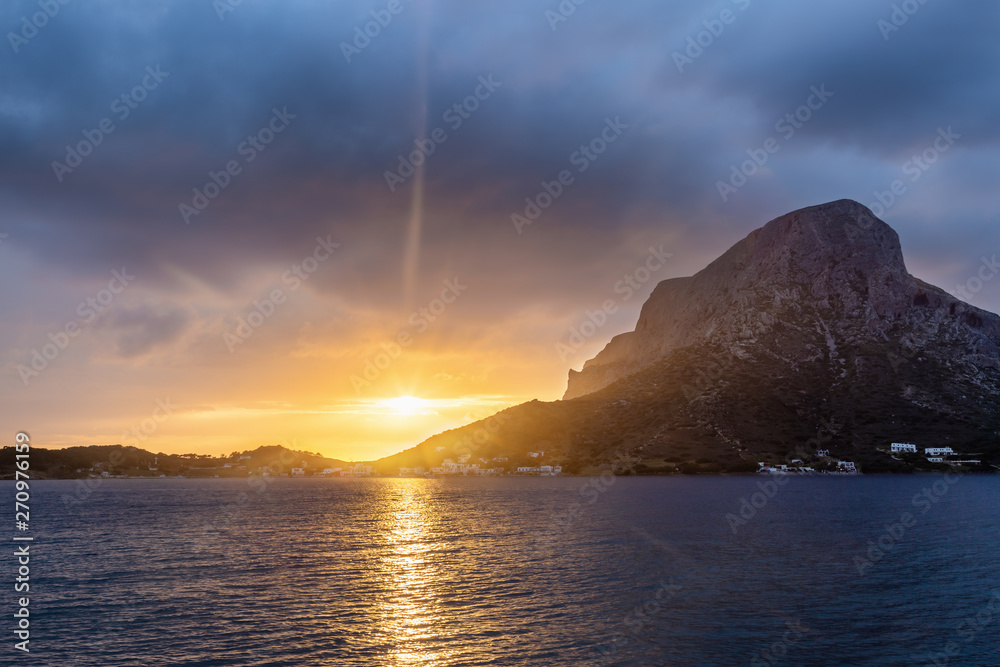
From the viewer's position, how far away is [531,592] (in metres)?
62.0

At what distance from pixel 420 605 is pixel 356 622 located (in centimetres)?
739

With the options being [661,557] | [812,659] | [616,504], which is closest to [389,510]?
[616,504]

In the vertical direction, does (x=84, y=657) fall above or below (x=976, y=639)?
above

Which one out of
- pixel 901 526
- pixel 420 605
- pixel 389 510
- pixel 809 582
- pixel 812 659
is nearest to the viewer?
pixel 812 659

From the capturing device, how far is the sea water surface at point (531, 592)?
4472 centimetres

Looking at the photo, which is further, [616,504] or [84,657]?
[616,504]

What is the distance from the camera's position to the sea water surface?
147 ft

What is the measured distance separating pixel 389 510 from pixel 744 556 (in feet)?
354

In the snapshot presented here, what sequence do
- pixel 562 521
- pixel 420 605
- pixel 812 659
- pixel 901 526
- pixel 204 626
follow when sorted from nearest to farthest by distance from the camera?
pixel 812 659 → pixel 204 626 → pixel 420 605 → pixel 901 526 → pixel 562 521

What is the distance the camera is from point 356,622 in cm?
5281

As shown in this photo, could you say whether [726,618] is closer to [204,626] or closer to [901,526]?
[204,626]

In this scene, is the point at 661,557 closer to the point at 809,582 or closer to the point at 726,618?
the point at 809,582

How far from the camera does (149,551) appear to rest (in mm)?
90500

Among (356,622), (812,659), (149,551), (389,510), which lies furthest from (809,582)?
(389,510)
